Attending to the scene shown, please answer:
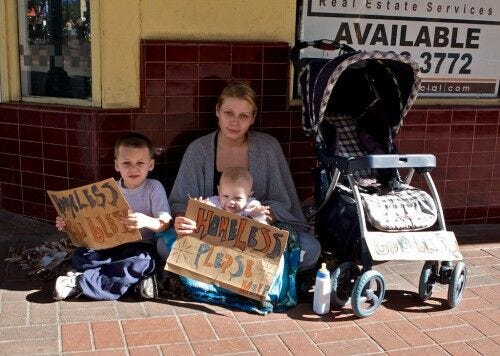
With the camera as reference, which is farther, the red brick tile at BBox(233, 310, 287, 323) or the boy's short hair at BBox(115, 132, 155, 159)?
the boy's short hair at BBox(115, 132, 155, 159)

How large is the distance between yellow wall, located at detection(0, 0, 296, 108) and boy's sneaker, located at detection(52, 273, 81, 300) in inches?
53.4

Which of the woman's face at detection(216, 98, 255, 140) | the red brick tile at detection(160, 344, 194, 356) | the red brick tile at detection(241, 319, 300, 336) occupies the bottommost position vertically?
the red brick tile at detection(160, 344, 194, 356)

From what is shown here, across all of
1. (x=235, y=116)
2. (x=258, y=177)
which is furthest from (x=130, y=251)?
(x=235, y=116)

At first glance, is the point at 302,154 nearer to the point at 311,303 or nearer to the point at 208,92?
the point at 208,92

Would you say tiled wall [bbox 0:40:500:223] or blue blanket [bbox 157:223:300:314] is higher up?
tiled wall [bbox 0:40:500:223]

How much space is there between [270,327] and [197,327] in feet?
1.46

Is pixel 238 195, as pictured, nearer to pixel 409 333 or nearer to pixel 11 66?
pixel 409 333

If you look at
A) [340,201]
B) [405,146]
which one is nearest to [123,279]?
[340,201]

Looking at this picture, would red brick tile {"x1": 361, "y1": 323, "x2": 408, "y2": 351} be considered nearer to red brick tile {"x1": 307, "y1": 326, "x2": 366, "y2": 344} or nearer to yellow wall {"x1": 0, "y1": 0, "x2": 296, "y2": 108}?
red brick tile {"x1": 307, "y1": 326, "x2": 366, "y2": 344}

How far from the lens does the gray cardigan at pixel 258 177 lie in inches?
178

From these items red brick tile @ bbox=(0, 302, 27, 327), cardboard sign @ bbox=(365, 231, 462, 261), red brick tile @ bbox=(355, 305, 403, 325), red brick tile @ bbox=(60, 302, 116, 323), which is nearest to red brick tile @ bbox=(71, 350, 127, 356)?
red brick tile @ bbox=(60, 302, 116, 323)

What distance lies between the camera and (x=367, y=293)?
402 cm

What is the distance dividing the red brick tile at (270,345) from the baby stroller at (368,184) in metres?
0.56

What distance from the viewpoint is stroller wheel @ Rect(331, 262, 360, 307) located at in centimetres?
407
